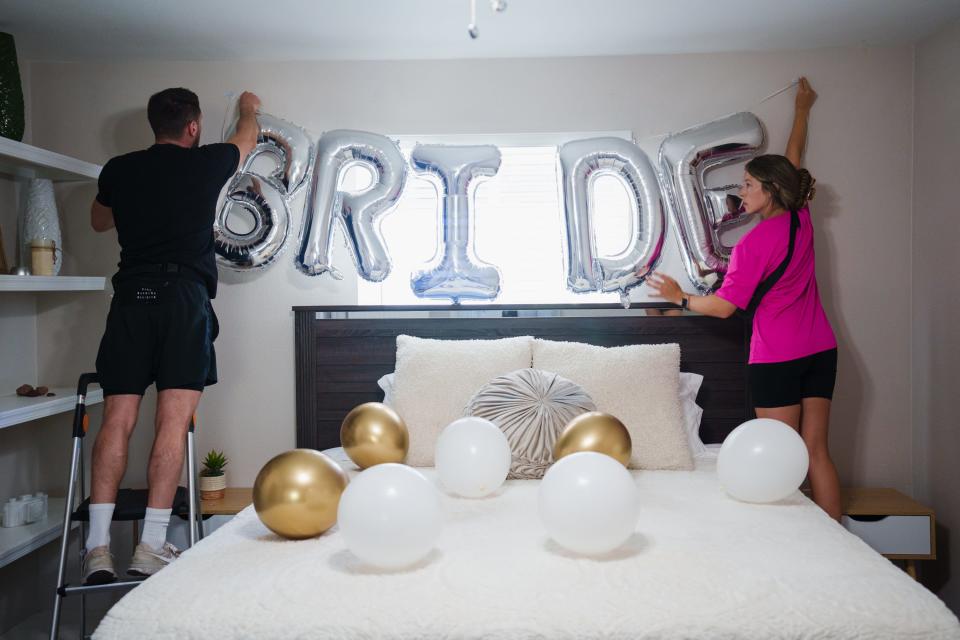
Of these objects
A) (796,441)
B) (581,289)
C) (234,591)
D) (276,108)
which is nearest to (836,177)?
(581,289)

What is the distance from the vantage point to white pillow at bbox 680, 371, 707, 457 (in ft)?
9.98

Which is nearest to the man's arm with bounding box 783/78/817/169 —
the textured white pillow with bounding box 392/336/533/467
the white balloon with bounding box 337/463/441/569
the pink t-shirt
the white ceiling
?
the white ceiling

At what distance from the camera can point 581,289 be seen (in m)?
3.37

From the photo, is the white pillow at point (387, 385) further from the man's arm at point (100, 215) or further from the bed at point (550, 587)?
the man's arm at point (100, 215)

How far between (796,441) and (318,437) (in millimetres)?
1963

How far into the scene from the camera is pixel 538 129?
3467 mm

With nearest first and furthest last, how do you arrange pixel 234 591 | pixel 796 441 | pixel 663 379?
pixel 234 591
pixel 796 441
pixel 663 379

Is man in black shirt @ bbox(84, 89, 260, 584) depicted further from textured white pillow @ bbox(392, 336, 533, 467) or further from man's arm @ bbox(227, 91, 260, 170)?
textured white pillow @ bbox(392, 336, 533, 467)

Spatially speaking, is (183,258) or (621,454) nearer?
(621,454)

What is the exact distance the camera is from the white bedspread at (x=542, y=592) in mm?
1504

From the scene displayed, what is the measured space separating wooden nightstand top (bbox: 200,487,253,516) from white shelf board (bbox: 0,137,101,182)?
1.38 metres

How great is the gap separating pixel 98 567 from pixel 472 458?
3.81 ft

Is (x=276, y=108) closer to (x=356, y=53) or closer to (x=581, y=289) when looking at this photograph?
(x=356, y=53)

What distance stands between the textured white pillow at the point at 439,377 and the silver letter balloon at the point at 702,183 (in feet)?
2.64
